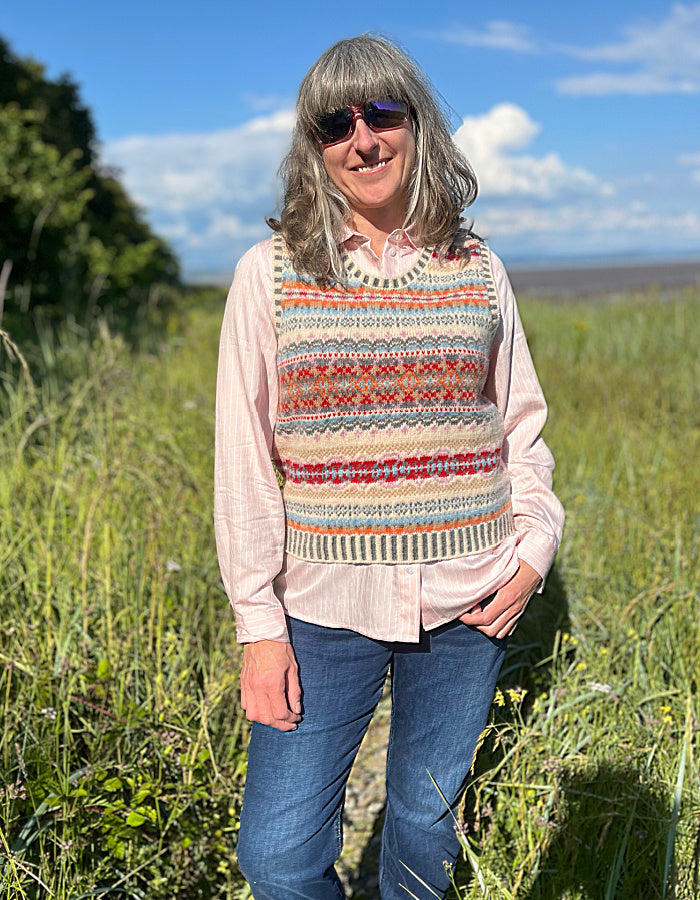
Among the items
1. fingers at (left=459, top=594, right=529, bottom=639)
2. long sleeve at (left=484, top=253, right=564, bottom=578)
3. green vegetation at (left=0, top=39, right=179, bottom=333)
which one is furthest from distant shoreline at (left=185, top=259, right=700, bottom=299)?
fingers at (left=459, top=594, right=529, bottom=639)

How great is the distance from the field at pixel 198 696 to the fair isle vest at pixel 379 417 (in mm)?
545

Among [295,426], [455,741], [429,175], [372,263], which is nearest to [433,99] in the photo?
[429,175]

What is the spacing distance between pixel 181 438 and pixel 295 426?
233 cm

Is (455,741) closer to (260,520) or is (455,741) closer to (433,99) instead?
(260,520)

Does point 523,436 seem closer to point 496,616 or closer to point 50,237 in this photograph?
point 496,616

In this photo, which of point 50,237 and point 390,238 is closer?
point 390,238

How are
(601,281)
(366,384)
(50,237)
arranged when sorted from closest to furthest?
1. (366,384)
2. (50,237)
3. (601,281)

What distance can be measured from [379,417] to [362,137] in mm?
573

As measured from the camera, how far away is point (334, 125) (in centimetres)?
162

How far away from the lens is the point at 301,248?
1581 millimetres

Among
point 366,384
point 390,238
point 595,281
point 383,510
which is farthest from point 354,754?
point 595,281

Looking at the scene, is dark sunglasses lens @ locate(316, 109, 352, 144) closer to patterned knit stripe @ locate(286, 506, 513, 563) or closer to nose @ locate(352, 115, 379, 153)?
nose @ locate(352, 115, 379, 153)

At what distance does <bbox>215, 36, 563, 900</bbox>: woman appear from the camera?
153 centimetres

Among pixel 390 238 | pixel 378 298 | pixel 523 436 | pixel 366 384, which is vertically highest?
pixel 390 238
